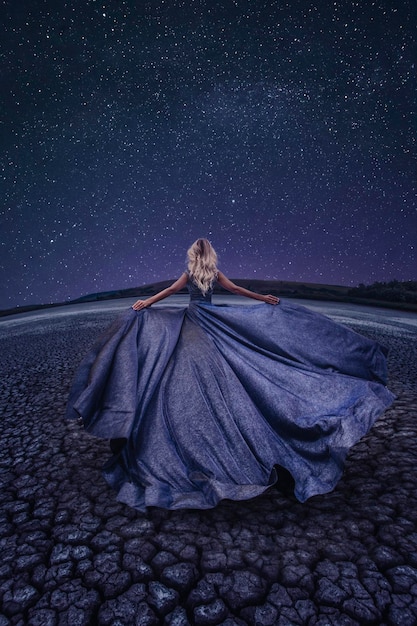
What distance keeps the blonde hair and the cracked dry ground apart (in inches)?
71.0

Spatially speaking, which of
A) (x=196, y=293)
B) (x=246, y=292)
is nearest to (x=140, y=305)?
(x=196, y=293)

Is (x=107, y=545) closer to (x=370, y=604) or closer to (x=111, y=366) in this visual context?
(x=111, y=366)

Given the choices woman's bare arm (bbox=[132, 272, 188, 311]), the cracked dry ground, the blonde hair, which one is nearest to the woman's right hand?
the blonde hair

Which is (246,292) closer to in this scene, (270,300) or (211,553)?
(270,300)

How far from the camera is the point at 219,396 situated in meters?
2.73

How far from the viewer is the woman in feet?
7.93

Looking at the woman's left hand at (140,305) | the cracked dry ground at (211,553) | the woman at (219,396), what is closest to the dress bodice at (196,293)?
the woman at (219,396)

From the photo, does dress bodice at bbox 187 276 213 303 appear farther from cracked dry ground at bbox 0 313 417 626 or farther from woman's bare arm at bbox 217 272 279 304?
cracked dry ground at bbox 0 313 417 626

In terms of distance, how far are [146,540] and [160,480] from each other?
0.42 meters

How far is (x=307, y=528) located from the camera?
2.08 meters

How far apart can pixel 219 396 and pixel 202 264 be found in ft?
4.07

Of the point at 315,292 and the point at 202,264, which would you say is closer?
the point at 202,264

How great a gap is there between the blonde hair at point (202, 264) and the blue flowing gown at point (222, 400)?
9 cm

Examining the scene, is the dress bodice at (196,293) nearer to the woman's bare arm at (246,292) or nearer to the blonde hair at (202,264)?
the blonde hair at (202,264)
